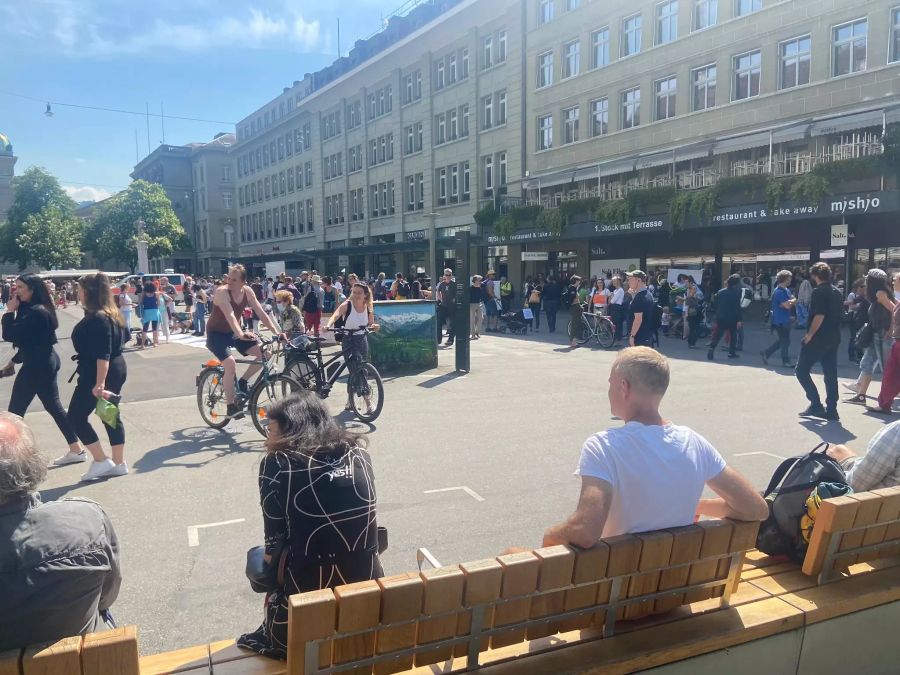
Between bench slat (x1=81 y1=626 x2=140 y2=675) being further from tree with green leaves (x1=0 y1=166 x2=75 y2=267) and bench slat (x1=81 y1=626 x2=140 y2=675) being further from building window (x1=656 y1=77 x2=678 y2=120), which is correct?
tree with green leaves (x1=0 y1=166 x2=75 y2=267)

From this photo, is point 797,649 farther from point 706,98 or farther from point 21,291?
point 706,98

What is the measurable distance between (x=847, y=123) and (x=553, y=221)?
1056 cm

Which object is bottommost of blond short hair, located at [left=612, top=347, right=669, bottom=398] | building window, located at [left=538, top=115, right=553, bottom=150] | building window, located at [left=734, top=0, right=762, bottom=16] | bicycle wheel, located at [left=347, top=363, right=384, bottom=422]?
bicycle wheel, located at [left=347, top=363, right=384, bottom=422]

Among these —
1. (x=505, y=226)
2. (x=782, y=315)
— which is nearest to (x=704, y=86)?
(x=505, y=226)

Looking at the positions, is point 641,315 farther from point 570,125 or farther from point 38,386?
point 570,125

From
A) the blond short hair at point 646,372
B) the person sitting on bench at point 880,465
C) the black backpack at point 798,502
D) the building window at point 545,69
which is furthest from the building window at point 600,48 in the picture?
the blond short hair at point 646,372

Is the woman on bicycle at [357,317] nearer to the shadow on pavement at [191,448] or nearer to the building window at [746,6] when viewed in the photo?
the shadow on pavement at [191,448]

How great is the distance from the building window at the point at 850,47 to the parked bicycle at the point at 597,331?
40.2 feet

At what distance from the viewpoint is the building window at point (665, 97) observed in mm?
27203

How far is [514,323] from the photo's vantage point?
2089 centimetres

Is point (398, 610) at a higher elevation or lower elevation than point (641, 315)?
lower

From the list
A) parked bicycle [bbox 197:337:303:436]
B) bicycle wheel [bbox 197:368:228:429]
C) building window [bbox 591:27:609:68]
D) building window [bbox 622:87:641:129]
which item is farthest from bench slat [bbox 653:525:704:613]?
building window [bbox 591:27:609:68]

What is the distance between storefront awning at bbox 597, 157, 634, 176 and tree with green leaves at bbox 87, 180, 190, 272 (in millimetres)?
47914

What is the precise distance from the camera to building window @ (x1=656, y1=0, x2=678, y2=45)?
26.9 metres
